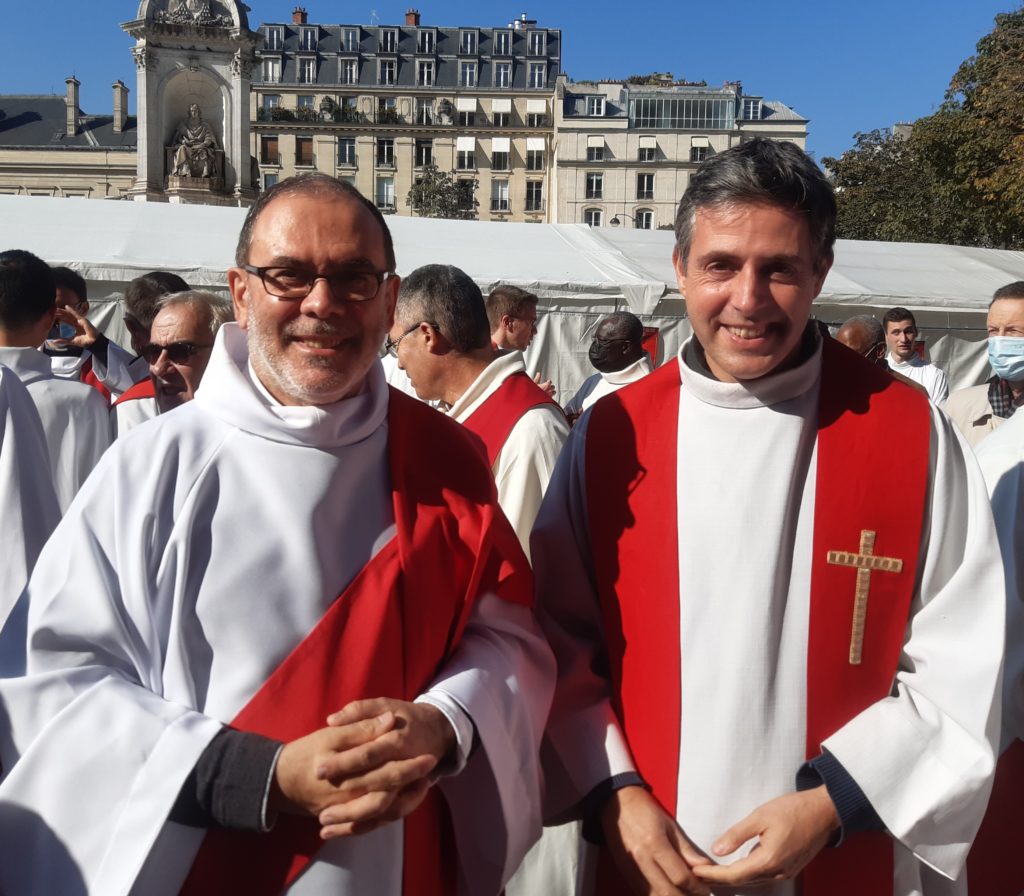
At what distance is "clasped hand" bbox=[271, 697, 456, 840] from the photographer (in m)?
1.70

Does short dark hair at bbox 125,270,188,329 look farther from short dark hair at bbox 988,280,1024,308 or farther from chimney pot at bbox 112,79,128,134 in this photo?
chimney pot at bbox 112,79,128,134

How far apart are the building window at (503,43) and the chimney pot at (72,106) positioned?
3025 cm

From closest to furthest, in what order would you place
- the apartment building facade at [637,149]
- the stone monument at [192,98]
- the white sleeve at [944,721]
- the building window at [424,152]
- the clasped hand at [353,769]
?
the clasped hand at [353,769]
the white sleeve at [944,721]
the stone monument at [192,98]
the apartment building facade at [637,149]
the building window at [424,152]

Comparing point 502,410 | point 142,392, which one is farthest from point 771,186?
point 142,392

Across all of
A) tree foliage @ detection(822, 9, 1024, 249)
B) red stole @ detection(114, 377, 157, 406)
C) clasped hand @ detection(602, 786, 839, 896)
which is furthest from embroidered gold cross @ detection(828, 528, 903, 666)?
tree foliage @ detection(822, 9, 1024, 249)

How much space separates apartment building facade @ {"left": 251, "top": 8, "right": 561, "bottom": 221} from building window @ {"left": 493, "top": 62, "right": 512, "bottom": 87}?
0.10m

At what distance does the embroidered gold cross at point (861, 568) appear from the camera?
6.72ft

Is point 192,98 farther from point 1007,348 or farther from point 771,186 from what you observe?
point 771,186

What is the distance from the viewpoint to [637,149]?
223 ft

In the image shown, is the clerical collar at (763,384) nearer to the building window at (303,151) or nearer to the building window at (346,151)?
the building window at (303,151)

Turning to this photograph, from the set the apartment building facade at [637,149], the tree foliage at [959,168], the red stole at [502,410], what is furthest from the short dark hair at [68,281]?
the apartment building facade at [637,149]

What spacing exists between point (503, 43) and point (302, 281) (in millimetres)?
83895

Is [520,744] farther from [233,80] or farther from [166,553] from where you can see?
[233,80]

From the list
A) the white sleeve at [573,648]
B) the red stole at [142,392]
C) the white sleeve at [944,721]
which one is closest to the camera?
the white sleeve at [944,721]
